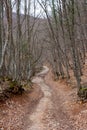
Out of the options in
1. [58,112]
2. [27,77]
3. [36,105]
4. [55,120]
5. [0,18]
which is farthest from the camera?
[27,77]

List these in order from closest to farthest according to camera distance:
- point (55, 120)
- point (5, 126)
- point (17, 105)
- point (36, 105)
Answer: point (5, 126)
point (55, 120)
point (17, 105)
point (36, 105)

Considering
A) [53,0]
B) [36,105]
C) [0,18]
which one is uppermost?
[53,0]

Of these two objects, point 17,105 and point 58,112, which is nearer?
point 58,112

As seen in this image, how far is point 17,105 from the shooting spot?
48.0ft

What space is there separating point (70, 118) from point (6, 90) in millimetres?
4913

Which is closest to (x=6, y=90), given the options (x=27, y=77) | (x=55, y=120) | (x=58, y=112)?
(x=58, y=112)

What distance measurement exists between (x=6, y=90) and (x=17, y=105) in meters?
1.30

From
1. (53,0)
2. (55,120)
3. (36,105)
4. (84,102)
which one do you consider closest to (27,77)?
(53,0)

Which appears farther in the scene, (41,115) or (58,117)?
(41,115)

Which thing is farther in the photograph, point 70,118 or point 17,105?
point 17,105

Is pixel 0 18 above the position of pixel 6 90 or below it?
above

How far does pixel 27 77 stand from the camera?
27.4m

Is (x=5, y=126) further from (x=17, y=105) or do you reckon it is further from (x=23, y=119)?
(x=17, y=105)

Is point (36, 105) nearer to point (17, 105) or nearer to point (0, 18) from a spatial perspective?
point (17, 105)
